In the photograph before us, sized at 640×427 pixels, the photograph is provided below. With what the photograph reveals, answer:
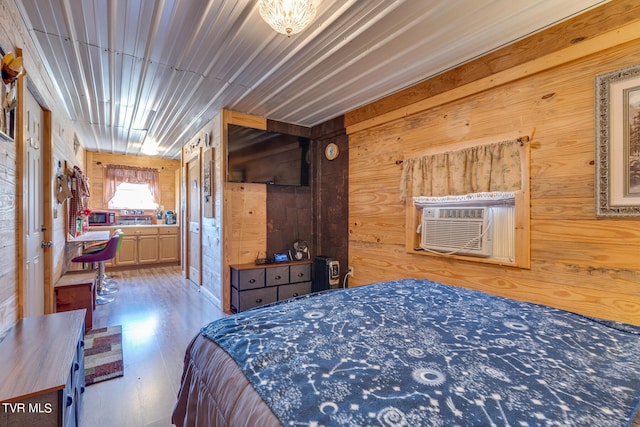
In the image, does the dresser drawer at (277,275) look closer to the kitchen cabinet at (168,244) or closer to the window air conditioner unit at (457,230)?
the window air conditioner unit at (457,230)

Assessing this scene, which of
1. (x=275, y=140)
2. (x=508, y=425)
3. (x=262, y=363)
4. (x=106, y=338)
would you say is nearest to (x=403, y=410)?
(x=508, y=425)

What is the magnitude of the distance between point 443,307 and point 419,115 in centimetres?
189

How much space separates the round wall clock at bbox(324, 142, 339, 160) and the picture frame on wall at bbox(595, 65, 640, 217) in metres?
2.51

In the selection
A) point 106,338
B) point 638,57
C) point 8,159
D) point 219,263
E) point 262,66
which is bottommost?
point 106,338

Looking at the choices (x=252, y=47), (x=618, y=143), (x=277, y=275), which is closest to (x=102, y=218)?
(x=277, y=275)

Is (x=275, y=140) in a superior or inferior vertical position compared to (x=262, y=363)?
superior

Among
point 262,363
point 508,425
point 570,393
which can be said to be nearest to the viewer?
point 508,425

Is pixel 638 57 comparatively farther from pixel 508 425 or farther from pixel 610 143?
pixel 508 425

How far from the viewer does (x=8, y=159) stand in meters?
1.65

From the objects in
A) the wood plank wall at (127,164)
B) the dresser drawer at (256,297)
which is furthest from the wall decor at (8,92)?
the wood plank wall at (127,164)

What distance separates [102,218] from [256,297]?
14.6 ft

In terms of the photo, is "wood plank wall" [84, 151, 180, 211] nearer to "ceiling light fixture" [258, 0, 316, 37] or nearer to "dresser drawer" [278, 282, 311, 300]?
"dresser drawer" [278, 282, 311, 300]

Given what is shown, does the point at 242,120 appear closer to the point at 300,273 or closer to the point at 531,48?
the point at 300,273

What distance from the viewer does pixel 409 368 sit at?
0.95m
